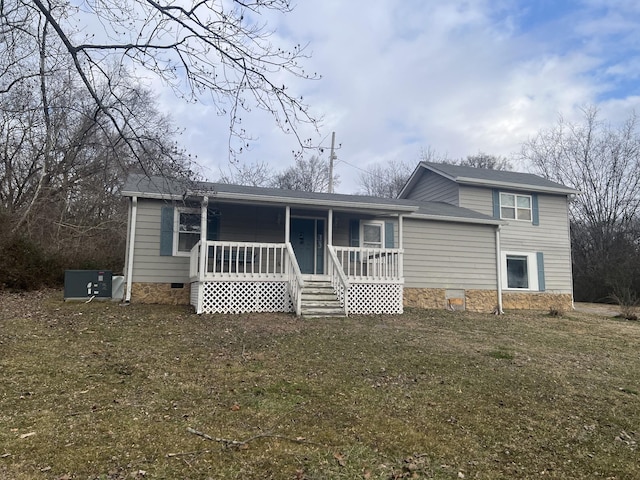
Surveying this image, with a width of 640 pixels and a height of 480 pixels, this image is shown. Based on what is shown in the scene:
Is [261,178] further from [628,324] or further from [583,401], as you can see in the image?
[583,401]

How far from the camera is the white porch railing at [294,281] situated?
9.78 meters

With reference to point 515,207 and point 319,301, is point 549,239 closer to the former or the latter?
point 515,207

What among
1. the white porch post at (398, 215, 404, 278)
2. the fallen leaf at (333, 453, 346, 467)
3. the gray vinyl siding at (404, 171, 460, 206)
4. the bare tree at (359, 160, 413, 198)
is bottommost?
the fallen leaf at (333, 453, 346, 467)

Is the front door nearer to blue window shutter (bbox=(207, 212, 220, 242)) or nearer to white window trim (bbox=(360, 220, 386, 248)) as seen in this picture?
white window trim (bbox=(360, 220, 386, 248))

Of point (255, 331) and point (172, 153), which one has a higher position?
point (172, 153)

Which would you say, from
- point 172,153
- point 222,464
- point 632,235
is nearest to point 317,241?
point 172,153

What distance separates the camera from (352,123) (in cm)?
703

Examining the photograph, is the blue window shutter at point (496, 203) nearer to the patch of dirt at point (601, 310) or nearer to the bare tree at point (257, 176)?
the patch of dirt at point (601, 310)

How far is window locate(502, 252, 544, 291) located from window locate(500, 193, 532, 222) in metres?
1.43

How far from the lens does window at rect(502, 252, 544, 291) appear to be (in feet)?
50.8

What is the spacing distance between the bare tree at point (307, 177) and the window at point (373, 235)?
19.6 metres

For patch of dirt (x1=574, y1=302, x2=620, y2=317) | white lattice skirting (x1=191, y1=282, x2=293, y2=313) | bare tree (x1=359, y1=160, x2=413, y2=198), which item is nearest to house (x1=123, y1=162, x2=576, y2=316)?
white lattice skirting (x1=191, y1=282, x2=293, y2=313)

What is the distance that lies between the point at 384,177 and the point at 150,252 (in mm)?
29181

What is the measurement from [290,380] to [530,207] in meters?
14.1
